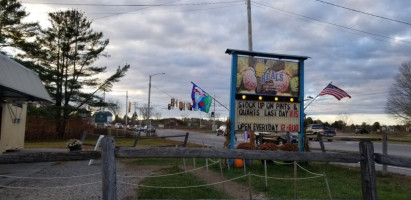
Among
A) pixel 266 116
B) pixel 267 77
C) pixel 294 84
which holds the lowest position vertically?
pixel 266 116

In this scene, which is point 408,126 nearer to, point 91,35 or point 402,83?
point 402,83

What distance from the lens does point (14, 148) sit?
20.1 m

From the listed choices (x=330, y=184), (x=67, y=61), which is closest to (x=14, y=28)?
(x=67, y=61)

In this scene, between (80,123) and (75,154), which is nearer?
(75,154)

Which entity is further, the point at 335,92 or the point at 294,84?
the point at 294,84

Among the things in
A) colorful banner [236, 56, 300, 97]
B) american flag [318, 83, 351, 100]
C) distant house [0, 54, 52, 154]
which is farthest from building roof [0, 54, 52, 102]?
american flag [318, 83, 351, 100]

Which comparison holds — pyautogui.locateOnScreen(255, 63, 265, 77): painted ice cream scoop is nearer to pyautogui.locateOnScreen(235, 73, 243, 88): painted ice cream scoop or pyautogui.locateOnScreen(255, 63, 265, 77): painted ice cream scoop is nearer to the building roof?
pyautogui.locateOnScreen(235, 73, 243, 88): painted ice cream scoop

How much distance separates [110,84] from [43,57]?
7204 mm

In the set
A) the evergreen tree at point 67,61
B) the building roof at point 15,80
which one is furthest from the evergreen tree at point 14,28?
the building roof at point 15,80

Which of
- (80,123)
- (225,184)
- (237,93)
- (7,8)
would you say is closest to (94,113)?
(80,123)

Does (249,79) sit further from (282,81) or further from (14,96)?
(14,96)

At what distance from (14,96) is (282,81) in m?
11.3

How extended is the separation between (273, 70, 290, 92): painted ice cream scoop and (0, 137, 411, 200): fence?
9.07 metres

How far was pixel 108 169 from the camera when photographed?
477cm
